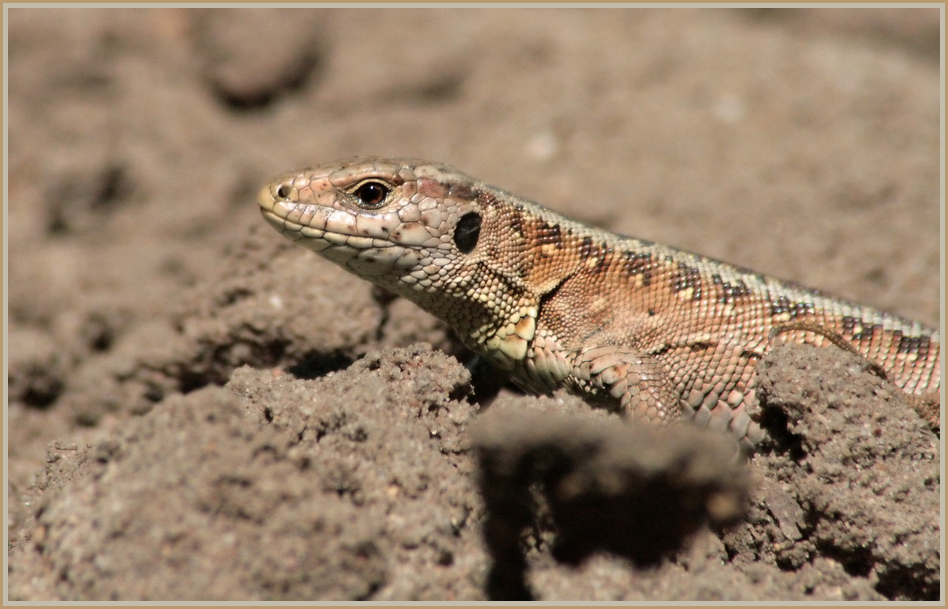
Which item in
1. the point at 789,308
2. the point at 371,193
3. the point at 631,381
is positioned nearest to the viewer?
the point at 631,381

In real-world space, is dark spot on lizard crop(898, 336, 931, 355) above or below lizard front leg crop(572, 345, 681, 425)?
above

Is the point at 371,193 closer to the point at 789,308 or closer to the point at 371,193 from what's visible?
the point at 371,193

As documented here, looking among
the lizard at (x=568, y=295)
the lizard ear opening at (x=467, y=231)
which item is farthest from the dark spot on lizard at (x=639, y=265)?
the lizard ear opening at (x=467, y=231)

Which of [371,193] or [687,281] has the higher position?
[371,193]

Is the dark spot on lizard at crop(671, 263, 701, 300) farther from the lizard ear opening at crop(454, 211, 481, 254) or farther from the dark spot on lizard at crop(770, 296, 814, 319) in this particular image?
the lizard ear opening at crop(454, 211, 481, 254)

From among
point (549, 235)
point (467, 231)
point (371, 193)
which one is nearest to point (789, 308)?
point (549, 235)

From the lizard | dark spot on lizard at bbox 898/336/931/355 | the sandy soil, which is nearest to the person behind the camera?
the sandy soil

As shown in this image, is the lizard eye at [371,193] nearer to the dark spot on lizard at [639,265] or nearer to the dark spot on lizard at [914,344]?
the dark spot on lizard at [639,265]

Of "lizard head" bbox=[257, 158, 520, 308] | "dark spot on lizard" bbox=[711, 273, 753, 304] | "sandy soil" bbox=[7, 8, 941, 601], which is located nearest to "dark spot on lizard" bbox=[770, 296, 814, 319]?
"dark spot on lizard" bbox=[711, 273, 753, 304]
